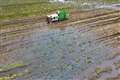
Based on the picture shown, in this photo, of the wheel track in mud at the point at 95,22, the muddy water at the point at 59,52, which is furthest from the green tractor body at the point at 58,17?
the muddy water at the point at 59,52

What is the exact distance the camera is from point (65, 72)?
73.8 ft

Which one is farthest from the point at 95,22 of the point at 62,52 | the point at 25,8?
the point at 25,8

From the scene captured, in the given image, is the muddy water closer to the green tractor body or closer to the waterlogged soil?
the waterlogged soil

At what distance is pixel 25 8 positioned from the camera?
46438 millimetres

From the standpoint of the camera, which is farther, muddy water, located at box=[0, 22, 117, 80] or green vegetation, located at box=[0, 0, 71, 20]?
green vegetation, located at box=[0, 0, 71, 20]

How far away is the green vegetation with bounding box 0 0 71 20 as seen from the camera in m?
42.1

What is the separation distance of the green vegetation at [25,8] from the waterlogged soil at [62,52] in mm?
6360

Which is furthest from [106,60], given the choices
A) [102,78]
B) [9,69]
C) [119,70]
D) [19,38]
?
[19,38]

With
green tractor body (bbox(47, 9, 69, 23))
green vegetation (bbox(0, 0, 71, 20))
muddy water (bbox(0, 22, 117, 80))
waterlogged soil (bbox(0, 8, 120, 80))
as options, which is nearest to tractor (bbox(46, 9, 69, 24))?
green tractor body (bbox(47, 9, 69, 23))

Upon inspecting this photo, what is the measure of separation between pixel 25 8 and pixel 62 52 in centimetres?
2127

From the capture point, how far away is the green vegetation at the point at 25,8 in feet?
138

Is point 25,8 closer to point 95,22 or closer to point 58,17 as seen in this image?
point 58,17

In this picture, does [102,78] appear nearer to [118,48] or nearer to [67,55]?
[67,55]

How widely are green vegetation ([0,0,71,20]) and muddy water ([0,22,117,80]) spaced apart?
335 inches
